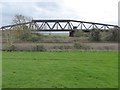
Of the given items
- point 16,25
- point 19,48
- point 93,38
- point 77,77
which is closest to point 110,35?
point 93,38

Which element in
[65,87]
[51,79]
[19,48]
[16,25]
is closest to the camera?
[65,87]

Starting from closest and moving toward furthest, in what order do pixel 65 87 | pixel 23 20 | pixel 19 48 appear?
pixel 65 87
pixel 19 48
pixel 23 20

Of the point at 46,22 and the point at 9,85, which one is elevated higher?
the point at 46,22

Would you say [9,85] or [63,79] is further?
[63,79]

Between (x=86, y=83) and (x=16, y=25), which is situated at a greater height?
(x=16, y=25)

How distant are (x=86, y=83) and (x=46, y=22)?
2854 inches

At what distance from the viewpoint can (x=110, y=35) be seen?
58281mm

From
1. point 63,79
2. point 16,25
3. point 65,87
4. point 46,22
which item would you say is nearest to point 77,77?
point 63,79

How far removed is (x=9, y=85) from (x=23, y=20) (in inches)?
2106

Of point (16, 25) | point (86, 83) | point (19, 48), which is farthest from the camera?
point (16, 25)

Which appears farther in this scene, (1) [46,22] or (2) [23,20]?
(1) [46,22]

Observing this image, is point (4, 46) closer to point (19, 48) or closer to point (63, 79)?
point (19, 48)

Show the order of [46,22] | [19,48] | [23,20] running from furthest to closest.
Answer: [46,22] → [23,20] → [19,48]

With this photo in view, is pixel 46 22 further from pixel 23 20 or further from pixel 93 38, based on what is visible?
pixel 93 38
